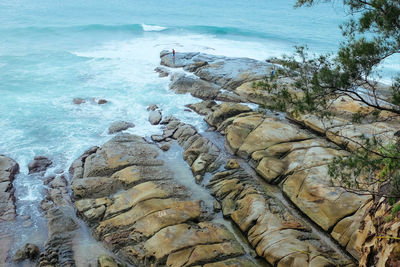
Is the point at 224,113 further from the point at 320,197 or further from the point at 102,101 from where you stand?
the point at 102,101

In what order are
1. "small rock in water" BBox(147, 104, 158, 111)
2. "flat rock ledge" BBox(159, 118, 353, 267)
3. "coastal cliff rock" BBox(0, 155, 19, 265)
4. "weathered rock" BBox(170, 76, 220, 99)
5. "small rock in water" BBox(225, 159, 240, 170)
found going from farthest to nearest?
"weathered rock" BBox(170, 76, 220, 99), "small rock in water" BBox(147, 104, 158, 111), "small rock in water" BBox(225, 159, 240, 170), "coastal cliff rock" BBox(0, 155, 19, 265), "flat rock ledge" BBox(159, 118, 353, 267)

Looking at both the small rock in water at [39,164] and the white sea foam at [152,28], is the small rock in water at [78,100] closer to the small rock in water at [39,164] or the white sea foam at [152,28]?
the small rock in water at [39,164]

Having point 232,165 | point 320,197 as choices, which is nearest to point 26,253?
point 232,165

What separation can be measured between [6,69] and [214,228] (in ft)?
104

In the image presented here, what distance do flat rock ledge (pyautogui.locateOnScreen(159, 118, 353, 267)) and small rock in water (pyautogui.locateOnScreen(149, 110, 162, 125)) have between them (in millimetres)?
5535

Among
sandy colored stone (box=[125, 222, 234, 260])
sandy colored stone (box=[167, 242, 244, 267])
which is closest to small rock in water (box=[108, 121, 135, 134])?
sandy colored stone (box=[125, 222, 234, 260])

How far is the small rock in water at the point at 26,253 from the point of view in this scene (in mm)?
11609

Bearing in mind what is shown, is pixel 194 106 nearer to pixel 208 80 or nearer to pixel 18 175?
pixel 208 80

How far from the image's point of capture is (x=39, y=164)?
17406 millimetres

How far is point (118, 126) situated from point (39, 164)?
5856 mm

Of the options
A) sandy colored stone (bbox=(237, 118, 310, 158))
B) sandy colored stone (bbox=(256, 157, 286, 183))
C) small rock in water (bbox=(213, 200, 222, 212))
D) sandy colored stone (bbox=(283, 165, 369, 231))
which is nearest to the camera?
sandy colored stone (bbox=(283, 165, 369, 231))

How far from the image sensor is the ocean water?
21.0 meters

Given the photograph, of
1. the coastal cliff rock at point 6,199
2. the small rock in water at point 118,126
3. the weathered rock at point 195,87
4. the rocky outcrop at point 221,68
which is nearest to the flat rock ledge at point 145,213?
the coastal cliff rock at point 6,199

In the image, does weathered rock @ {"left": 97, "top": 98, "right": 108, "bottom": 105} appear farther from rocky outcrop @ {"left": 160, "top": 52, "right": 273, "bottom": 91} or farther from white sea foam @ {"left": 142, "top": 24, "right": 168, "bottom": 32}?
white sea foam @ {"left": 142, "top": 24, "right": 168, "bottom": 32}
